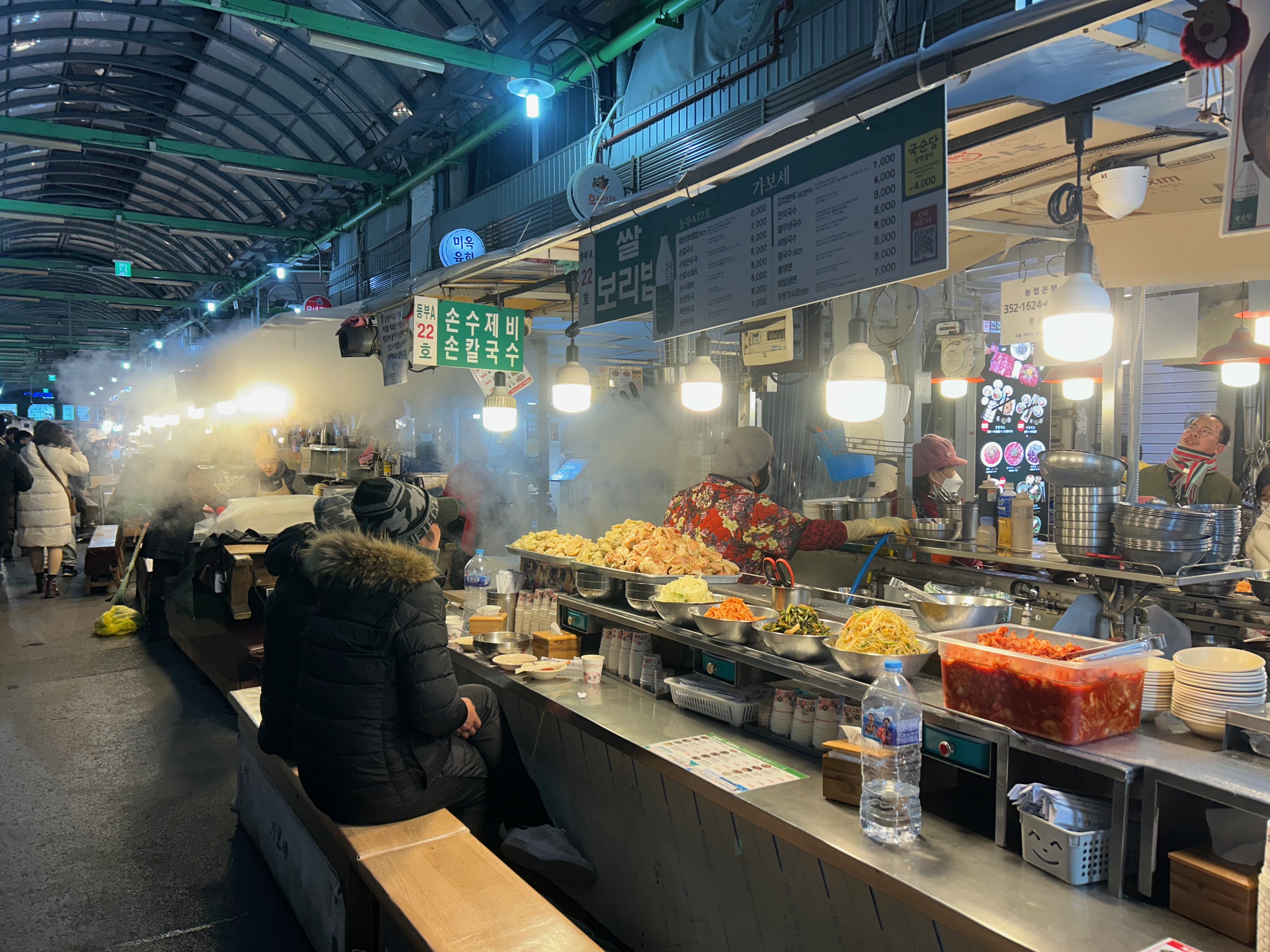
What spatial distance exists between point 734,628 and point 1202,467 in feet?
17.5

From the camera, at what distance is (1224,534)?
4.43m

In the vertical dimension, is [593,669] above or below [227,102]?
below

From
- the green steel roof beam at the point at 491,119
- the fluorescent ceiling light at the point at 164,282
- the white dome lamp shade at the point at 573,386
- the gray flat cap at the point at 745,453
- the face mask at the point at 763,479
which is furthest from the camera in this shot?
the fluorescent ceiling light at the point at 164,282

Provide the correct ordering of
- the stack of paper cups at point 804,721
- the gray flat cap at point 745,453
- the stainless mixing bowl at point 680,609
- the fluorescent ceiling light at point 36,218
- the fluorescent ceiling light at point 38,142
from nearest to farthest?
the stack of paper cups at point 804,721 → the stainless mixing bowl at point 680,609 → the gray flat cap at point 745,453 → the fluorescent ceiling light at point 38,142 → the fluorescent ceiling light at point 36,218

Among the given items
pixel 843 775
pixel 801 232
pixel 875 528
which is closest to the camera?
pixel 843 775

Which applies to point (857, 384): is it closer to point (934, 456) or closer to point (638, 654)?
point (638, 654)

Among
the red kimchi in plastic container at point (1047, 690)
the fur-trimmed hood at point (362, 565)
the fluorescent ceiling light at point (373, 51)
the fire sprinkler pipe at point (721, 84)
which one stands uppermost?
the fluorescent ceiling light at point (373, 51)

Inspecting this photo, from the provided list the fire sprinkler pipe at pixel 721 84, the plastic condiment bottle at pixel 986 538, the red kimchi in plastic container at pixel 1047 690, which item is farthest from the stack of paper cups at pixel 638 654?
the fire sprinkler pipe at pixel 721 84

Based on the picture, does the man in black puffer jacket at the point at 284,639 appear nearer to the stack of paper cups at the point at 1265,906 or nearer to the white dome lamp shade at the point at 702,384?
the white dome lamp shade at the point at 702,384

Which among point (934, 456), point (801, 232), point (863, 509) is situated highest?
point (801, 232)

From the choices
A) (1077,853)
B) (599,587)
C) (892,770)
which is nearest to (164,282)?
(599,587)

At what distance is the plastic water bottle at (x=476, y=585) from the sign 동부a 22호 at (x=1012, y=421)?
707 cm

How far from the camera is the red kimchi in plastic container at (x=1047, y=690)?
2.31m

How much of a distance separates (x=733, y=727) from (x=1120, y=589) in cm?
247
